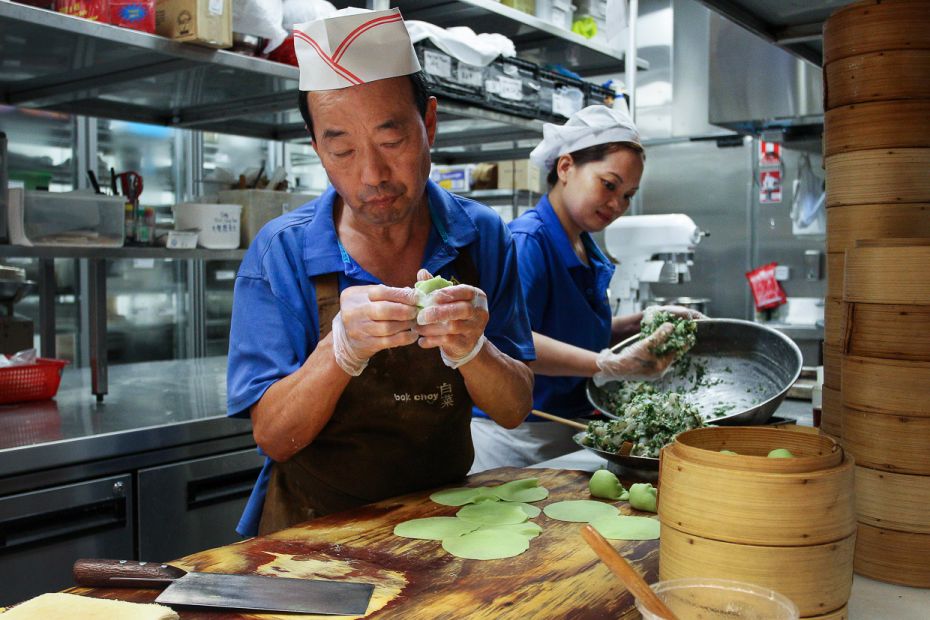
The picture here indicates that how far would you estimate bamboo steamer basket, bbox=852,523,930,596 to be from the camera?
128 cm

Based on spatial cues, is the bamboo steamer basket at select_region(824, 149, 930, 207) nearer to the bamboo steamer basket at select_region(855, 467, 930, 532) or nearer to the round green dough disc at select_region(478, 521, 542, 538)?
the bamboo steamer basket at select_region(855, 467, 930, 532)

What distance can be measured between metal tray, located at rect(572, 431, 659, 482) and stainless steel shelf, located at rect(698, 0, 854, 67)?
40.5 inches

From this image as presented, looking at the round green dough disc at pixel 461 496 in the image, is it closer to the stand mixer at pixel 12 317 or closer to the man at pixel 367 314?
the man at pixel 367 314

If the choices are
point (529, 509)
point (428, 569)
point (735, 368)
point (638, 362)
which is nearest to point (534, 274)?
point (638, 362)

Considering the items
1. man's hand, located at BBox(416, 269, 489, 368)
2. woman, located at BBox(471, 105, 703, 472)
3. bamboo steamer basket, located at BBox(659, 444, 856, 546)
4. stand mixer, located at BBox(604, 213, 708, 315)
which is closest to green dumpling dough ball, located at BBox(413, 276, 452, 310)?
man's hand, located at BBox(416, 269, 489, 368)

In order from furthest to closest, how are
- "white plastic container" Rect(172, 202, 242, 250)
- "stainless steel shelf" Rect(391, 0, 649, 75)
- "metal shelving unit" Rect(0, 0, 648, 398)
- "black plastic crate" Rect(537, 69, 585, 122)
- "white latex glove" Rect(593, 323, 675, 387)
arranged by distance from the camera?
"black plastic crate" Rect(537, 69, 585, 122) < "stainless steel shelf" Rect(391, 0, 649, 75) < "white plastic container" Rect(172, 202, 242, 250) < "metal shelving unit" Rect(0, 0, 648, 398) < "white latex glove" Rect(593, 323, 675, 387)

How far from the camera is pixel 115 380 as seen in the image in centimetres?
346

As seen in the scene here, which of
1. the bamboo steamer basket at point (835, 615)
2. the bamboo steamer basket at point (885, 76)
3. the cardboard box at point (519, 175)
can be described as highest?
the cardboard box at point (519, 175)

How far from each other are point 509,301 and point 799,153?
13.8 ft

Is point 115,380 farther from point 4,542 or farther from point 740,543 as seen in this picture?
point 740,543

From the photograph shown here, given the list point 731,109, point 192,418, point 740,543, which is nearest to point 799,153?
point 731,109

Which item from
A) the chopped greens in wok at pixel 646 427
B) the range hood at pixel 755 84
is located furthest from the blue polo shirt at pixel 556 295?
the range hood at pixel 755 84

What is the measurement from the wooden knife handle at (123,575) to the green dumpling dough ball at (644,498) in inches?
33.2

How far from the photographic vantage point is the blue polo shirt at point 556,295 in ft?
8.71
